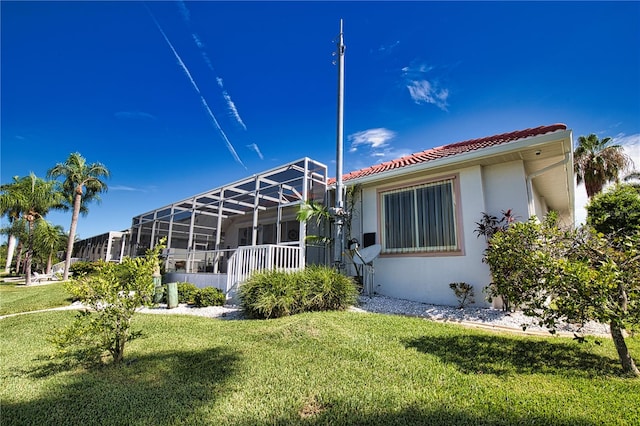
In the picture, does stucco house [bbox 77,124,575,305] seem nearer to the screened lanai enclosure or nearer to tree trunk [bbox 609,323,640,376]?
the screened lanai enclosure

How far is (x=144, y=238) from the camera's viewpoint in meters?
20.5

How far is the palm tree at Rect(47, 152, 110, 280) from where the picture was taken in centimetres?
2222

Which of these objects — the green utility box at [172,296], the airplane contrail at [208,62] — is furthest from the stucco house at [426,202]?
the airplane contrail at [208,62]

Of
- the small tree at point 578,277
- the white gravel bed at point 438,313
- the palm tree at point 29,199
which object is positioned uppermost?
the palm tree at point 29,199

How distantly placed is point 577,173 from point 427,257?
2008 cm

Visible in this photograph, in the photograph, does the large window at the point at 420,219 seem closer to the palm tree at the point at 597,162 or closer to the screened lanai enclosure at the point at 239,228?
the screened lanai enclosure at the point at 239,228

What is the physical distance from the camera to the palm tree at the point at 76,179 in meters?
22.2

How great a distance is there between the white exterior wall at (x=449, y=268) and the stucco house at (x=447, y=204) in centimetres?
2

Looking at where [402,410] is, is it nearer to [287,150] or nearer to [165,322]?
[165,322]

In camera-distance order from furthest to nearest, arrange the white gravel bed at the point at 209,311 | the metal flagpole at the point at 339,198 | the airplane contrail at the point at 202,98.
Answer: the airplane contrail at the point at 202,98 < the metal flagpole at the point at 339,198 < the white gravel bed at the point at 209,311

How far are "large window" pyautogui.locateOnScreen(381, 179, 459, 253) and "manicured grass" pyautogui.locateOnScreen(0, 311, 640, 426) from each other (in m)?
3.46

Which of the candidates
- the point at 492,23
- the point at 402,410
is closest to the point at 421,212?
the point at 492,23

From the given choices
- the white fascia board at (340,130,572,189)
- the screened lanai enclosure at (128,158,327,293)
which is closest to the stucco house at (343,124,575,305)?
the white fascia board at (340,130,572,189)

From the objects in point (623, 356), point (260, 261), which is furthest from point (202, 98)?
point (623, 356)
